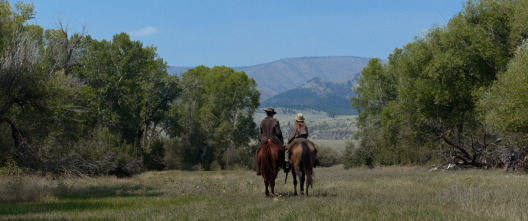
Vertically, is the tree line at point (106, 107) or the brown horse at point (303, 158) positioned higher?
the tree line at point (106, 107)

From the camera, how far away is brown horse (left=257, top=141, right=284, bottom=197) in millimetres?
15148

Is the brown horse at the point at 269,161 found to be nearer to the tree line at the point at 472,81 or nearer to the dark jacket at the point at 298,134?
the dark jacket at the point at 298,134

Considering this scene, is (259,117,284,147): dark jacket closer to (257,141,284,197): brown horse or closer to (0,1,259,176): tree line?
(257,141,284,197): brown horse

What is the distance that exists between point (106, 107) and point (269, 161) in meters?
38.1

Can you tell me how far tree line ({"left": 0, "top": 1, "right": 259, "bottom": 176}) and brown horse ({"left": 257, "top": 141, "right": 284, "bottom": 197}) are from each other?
30.0 ft

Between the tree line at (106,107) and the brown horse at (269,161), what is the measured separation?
9.15 m

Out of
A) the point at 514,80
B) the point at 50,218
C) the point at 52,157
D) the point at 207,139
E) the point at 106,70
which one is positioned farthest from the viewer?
the point at 207,139

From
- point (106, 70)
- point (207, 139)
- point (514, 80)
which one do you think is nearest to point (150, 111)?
point (106, 70)

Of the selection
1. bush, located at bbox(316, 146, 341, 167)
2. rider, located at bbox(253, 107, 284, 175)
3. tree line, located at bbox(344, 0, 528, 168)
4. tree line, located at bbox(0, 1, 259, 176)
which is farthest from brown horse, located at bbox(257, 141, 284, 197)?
bush, located at bbox(316, 146, 341, 167)

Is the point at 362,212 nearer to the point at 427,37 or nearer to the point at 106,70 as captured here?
the point at 427,37

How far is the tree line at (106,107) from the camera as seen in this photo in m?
19.1

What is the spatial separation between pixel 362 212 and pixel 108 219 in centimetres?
554

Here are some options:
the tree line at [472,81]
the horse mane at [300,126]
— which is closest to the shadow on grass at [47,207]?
the horse mane at [300,126]

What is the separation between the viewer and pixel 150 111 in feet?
182
